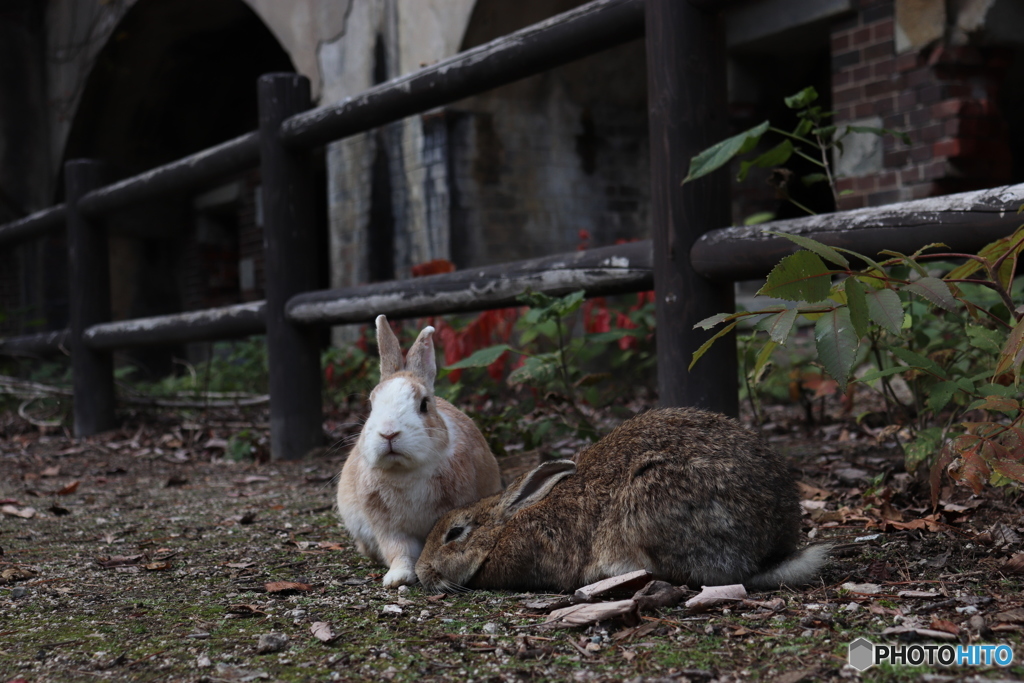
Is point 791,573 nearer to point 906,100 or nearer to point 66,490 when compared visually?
point 66,490

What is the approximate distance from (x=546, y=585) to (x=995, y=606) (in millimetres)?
841

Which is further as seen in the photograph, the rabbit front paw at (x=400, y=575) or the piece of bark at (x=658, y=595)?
the rabbit front paw at (x=400, y=575)

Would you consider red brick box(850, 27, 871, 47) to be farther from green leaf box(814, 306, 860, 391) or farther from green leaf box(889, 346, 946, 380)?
green leaf box(814, 306, 860, 391)

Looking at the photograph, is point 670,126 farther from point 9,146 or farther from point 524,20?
point 9,146

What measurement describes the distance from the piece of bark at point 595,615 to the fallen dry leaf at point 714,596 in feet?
0.41

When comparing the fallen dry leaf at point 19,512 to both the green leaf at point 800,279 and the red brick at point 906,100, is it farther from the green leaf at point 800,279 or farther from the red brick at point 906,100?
the red brick at point 906,100

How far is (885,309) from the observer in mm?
1562

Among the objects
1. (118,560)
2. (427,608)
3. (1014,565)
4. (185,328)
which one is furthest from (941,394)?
(185,328)

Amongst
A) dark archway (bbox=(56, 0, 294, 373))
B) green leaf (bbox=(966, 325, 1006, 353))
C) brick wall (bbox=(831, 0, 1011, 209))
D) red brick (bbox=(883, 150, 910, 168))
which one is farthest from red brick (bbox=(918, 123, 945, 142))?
dark archway (bbox=(56, 0, 294, 373))

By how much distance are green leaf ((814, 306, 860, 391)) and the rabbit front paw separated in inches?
39.6

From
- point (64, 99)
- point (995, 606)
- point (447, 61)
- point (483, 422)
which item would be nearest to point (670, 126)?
point (447, 61)

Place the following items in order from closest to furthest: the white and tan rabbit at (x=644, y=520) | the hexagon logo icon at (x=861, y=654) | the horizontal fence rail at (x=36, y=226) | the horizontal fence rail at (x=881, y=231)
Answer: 1. the hexagon logo icon at (x=861, y=654)
2. the white and tan rabbit at (x=644, y=520)
3. the horizontal fence rail at (x=881, y=231)
4. the horizontal fence rail at (x=36, y=226)

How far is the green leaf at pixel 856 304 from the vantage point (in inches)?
60.9

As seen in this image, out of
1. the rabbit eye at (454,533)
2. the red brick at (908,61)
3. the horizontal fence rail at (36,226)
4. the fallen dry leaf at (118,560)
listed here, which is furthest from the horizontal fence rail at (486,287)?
the red brick at (908,61)
